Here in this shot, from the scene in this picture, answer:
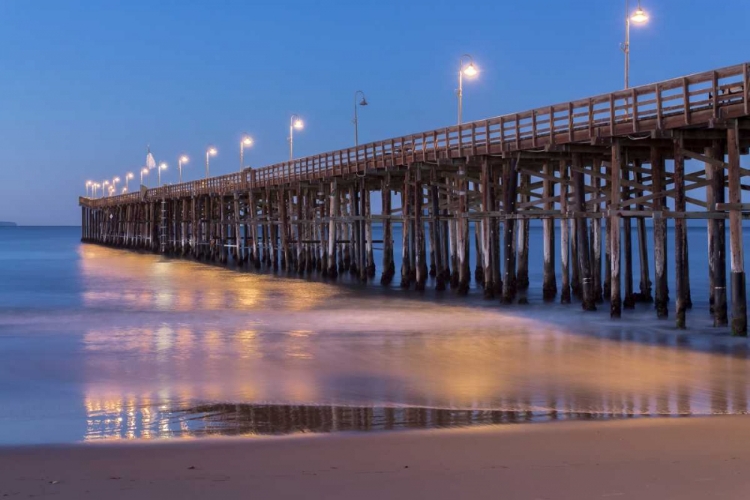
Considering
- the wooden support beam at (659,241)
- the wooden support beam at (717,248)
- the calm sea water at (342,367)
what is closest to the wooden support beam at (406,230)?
the calm sea water at (342,367)

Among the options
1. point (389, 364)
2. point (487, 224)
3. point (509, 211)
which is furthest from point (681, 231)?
point (389, 364)

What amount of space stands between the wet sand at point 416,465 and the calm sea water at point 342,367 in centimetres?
75

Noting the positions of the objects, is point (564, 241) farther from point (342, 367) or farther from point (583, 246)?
point (342, 367)

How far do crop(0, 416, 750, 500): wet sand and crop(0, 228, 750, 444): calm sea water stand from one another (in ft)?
2.46

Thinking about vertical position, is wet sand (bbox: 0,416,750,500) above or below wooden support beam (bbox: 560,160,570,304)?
below

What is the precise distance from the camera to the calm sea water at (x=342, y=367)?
9.51 meters

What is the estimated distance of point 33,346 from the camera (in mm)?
15922

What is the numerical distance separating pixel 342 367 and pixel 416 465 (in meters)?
6.04

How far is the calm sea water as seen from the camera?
374 inches

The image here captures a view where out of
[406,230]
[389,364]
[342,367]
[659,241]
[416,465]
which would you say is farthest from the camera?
[406,230]

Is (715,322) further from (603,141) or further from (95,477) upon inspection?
(95,477)

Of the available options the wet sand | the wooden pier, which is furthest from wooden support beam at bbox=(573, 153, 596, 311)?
the wet sand

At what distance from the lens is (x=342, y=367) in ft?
43.0

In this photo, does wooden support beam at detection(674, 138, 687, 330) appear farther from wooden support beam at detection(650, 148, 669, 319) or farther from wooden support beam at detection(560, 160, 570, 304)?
wooden support beam at detection(560, 160, 570, 304)
